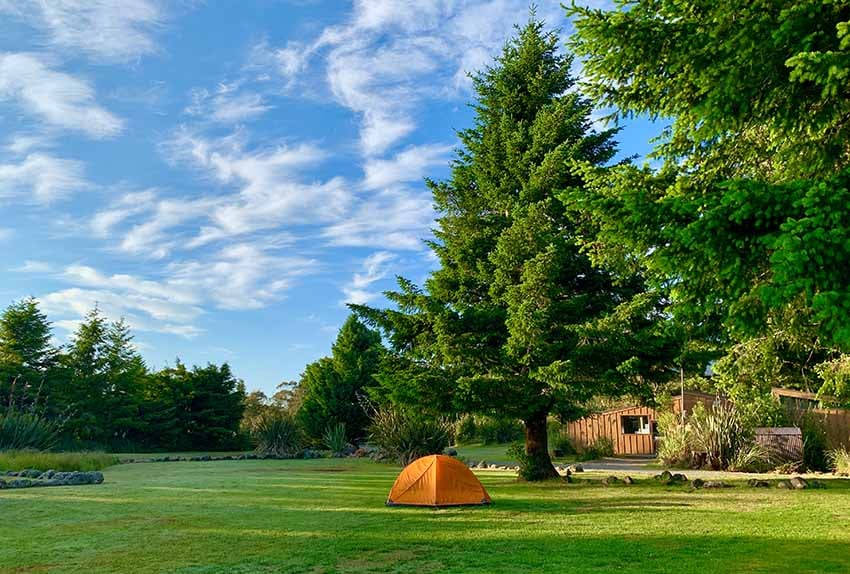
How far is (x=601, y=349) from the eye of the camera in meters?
13.4

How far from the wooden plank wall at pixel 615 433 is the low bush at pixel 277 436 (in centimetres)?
1222

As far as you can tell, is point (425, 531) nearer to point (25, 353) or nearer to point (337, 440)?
point (337, 440)

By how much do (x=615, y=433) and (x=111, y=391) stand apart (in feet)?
85.5

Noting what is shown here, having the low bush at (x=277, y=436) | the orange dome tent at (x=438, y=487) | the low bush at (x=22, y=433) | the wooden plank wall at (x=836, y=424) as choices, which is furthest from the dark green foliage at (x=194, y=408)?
the wooden plank wall at (x=836, y=424)

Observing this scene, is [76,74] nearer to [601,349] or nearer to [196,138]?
[196,138]

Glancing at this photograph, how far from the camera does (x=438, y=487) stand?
10.8 m

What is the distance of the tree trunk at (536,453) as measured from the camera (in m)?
15.0

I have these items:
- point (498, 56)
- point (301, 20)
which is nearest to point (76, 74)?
point (301, 20)

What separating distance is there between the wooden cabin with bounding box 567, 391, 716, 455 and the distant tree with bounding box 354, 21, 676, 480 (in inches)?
475

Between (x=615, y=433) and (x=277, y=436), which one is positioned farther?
(x=277, y=436)

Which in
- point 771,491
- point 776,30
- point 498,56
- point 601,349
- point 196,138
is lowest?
point 771,491

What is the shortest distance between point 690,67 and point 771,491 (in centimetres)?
898

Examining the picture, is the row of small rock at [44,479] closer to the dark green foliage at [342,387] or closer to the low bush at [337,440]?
the low bush at [337,440]

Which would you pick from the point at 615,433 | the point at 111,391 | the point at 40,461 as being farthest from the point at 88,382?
the point at 615,433
